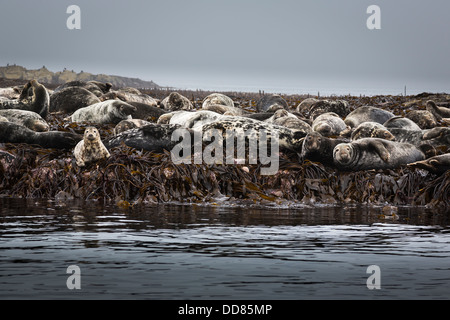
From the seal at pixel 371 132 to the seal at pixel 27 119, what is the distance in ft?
18.8

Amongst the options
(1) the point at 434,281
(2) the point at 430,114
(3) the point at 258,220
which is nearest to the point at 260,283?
(1) the point at 434,281

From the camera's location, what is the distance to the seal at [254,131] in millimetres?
10164

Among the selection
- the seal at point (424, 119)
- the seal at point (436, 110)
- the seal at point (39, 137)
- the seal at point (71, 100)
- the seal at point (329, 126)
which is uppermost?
the seal at point (71, 100)

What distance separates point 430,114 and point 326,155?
208 inches

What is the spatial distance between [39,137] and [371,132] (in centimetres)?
559

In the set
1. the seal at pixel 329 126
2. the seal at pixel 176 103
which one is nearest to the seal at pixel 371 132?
the seal at pixel 329 126

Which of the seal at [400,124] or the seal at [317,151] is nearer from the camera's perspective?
the seal at [317,151]

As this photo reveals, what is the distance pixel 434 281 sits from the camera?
3.70 m

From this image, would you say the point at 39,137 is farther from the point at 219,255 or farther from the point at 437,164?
the point at 219,255

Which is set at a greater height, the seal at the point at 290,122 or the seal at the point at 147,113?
the seal at the point at 147,113

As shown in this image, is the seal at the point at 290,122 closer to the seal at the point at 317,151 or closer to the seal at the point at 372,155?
the seal at the point at 317,151

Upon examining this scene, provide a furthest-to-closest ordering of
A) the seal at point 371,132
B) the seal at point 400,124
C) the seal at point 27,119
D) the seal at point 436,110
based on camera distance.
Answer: the seal at point 436,110
the seal at point 400,124
the seal at point 27,119
the seal at point 371,132

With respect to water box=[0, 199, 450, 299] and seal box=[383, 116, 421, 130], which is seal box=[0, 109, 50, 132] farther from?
seal box=[383, 116, 421, 130]
